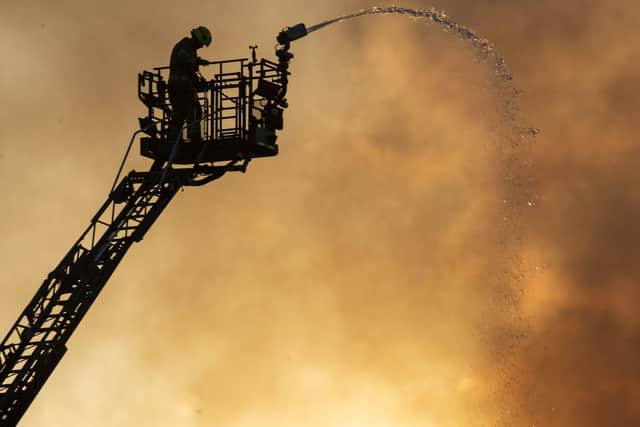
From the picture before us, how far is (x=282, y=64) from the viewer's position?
187 ft

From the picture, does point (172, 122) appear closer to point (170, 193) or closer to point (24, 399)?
point (170, 193)

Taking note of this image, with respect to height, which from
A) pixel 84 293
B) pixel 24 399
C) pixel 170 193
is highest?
pixel 170 193

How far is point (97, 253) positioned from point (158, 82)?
7.19 meters

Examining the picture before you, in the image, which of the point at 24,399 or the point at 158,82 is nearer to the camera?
the point at 24,399

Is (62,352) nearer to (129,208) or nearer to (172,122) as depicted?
(129,208)

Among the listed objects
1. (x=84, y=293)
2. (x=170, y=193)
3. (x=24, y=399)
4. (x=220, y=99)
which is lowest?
(x=24, y=399)

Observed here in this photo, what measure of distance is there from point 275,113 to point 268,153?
1.40 m

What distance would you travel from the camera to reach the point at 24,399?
174 ft

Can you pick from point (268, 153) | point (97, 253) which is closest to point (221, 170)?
point (268, 153)

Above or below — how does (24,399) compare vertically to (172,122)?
below

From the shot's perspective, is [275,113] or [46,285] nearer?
[46,285]

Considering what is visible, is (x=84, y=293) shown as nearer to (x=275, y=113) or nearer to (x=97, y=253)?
(x=97, y=253)

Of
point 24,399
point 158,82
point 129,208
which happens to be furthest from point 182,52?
point 24,399

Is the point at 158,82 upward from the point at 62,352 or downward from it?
upward
